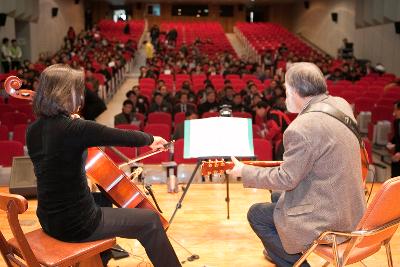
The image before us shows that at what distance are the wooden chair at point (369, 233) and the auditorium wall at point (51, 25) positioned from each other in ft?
54.1

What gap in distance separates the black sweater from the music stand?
898 mm

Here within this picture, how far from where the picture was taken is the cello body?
2.83 meters

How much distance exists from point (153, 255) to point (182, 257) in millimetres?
958

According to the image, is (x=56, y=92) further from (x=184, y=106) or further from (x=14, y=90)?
(x=184, y=106)

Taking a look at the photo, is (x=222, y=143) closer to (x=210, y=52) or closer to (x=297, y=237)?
(x=297, y=237)

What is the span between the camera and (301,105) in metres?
2.60

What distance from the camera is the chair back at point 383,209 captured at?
225cm

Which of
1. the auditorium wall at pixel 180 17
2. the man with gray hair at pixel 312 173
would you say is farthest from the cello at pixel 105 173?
the auditorium wall at pixel 180 17

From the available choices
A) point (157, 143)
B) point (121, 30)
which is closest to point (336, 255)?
point (157, 143)

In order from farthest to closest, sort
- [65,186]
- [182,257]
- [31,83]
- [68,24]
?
1. [68,24]
2. [31,83]
3. [182,257]
4. [65,186]

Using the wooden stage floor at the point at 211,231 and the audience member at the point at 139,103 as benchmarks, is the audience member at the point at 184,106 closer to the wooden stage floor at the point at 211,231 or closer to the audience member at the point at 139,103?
the audience member at the point at 139,103

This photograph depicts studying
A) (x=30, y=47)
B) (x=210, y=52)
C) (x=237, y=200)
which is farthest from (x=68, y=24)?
(x=237, y=200)

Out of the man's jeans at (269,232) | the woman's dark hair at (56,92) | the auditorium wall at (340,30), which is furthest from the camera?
the auditorium wall at (340,30)

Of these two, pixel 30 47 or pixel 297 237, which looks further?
pixel 30 47
